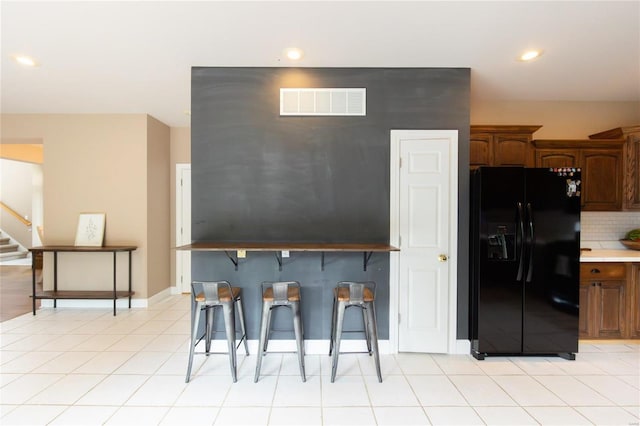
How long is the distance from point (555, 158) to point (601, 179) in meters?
0.63

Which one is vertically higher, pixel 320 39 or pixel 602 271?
pixel 320 39

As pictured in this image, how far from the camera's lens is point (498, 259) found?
2713 mm

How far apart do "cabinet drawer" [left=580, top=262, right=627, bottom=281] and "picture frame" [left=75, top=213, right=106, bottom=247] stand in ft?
20.1

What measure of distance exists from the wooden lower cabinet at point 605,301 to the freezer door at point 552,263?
0.49 metres

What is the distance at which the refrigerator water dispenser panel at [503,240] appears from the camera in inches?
106

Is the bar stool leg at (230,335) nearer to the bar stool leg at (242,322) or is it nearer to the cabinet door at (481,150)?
the bar stool leg at (242,322)

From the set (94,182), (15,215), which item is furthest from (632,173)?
(15,215)

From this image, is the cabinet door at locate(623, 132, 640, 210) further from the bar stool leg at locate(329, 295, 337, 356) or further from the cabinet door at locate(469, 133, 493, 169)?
the bar stool leg at locate(329, 295, 337, 356)

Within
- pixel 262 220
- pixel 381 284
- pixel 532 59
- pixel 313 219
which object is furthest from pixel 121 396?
pixel 532 59

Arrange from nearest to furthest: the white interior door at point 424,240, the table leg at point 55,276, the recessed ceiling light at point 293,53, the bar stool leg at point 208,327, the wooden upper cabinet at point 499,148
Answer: the recessed ceiling light at point 293,53 → the bar stool leg at point 208,327 → the white interior door at point 424,240 → the wooden upper cabinet at point 499,148 → the table leg at point 55,276

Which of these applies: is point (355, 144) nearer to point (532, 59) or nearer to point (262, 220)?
point (262, 220)

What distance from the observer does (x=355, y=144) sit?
288cm

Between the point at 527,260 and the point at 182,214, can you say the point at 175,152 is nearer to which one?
the point at 182,214

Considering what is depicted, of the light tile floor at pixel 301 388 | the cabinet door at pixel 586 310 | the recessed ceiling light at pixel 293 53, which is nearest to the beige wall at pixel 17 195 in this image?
the light tile floor at pixel 301 388
